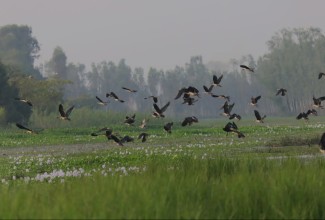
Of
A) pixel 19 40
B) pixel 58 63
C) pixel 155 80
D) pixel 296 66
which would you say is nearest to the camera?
pixel 296 66

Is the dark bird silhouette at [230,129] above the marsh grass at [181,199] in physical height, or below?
above

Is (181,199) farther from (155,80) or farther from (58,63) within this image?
(155,80)

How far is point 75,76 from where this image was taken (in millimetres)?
172625

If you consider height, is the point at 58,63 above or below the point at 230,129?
above

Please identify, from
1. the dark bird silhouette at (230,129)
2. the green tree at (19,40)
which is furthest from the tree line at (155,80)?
the dark bird silhouette at (230,129)

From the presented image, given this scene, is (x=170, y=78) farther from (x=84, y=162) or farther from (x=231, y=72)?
(x=84, y=162)

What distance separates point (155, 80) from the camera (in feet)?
545

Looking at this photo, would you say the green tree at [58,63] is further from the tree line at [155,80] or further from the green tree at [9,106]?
the green tree at [9,106]

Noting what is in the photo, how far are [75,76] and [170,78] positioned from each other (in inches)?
1241

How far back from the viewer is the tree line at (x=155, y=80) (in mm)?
59000

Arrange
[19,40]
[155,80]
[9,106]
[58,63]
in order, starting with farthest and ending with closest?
[155,80]
[58,63]
[19,40]
[9,106]

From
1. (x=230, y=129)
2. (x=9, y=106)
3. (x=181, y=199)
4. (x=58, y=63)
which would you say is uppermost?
(x=58, y=63)

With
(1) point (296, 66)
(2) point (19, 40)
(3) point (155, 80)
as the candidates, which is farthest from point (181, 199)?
(3) point (155, 80)

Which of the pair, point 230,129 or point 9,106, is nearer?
Answer: point 230,129
